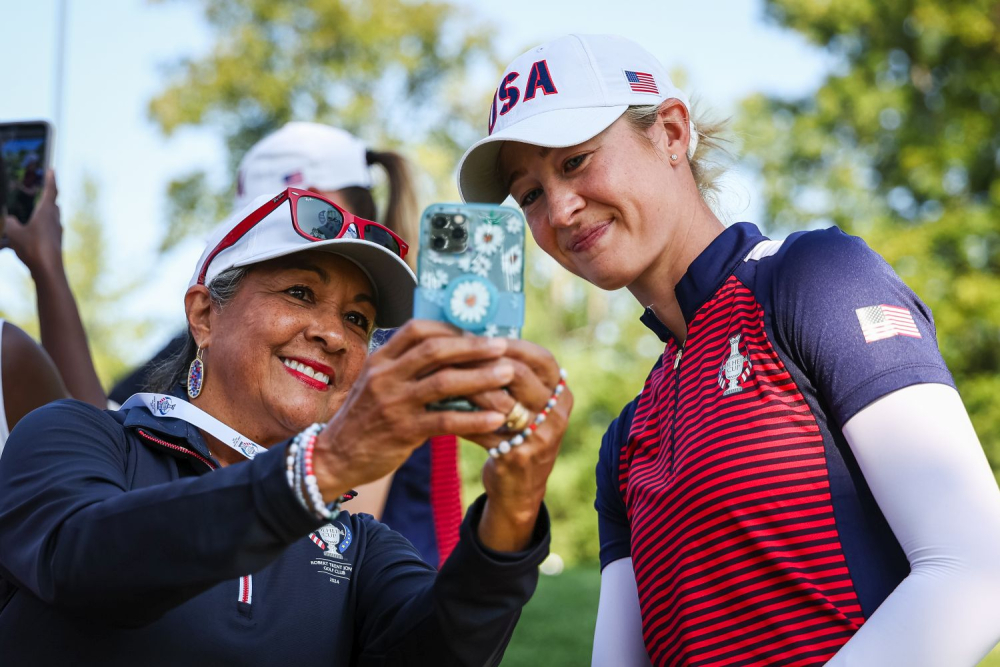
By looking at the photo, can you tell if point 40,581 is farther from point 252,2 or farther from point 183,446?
point 252,2

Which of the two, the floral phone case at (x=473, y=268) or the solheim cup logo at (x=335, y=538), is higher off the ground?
the floral phone case at (x=473, y=268)

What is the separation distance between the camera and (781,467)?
216cm

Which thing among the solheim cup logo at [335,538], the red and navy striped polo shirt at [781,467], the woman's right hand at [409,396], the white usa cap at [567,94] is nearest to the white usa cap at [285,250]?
the white usa cap at [567,94]

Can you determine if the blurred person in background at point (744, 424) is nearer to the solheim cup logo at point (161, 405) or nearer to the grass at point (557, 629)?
the solheim cup logo at point (161, 405)

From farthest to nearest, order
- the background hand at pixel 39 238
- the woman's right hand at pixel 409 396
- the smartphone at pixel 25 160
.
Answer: the smartphone at pixel 25 160
the background hand at pixel 39 238
the woman's right hand at pixel 409 396

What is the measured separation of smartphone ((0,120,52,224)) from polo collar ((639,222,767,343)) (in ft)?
8.67

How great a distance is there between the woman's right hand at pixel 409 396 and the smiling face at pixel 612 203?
3.20 ft

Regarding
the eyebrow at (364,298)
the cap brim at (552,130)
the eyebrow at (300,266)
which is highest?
A: the cap brim at (552,130)

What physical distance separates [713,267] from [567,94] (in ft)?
1.89

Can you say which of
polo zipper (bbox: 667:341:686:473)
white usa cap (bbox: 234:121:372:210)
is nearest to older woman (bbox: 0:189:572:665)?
polo zipper (bbox: 667:341:686:473)

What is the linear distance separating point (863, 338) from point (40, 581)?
63.7 inches

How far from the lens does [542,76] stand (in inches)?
107

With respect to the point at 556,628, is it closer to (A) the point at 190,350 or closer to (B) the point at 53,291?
(B) the point at 53,291

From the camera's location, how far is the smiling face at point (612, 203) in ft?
8.55
